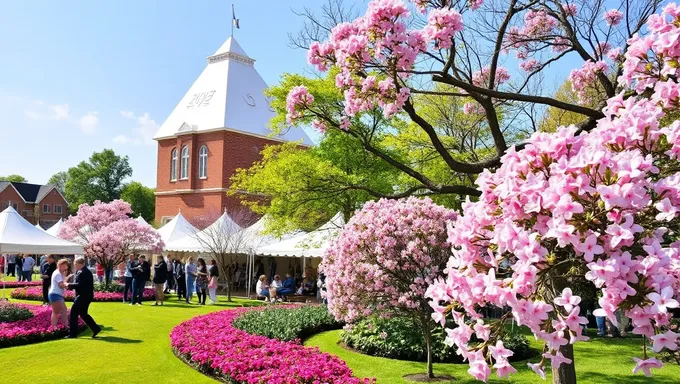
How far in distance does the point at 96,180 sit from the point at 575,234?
3721 inches

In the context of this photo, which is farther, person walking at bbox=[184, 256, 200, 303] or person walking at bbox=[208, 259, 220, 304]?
person walking at bbox=[208, 259, 220, 304]

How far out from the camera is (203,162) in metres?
43.6

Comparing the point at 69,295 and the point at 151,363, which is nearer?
the point at 151,363

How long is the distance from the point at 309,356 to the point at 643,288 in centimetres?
733

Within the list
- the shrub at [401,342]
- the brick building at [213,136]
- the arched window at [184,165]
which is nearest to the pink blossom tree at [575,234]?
the shrub at [401,342]

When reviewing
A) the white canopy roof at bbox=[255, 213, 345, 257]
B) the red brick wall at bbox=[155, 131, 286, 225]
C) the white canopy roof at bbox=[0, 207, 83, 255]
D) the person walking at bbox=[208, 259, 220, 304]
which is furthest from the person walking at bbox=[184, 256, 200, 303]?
the red brick wall at bbox=[155, 131, 286, 225]

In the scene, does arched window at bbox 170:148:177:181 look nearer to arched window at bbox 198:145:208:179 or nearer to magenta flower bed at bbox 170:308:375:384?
arched window at bbox 198:145:208:179

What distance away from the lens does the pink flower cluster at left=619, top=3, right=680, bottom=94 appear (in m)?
3.96

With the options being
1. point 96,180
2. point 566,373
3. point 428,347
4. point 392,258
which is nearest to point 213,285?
point 428,347

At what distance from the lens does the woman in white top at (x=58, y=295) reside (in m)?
12.8

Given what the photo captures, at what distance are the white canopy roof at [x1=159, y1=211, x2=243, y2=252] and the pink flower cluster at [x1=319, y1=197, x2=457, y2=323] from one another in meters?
15.9

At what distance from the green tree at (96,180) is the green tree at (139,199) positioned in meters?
3.24

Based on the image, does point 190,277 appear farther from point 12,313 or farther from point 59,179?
point 59,179

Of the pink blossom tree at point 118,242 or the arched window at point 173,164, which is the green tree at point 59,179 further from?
the pink blossom tree at point 118,242
